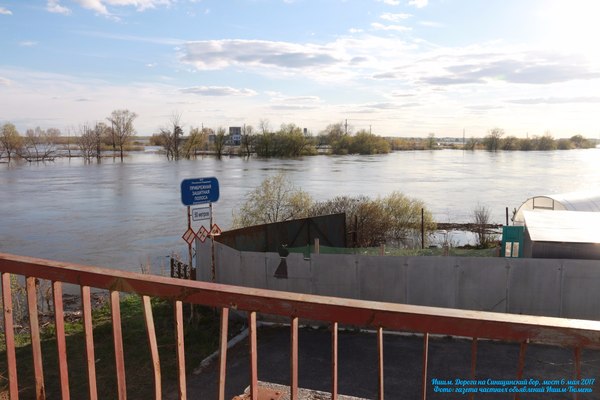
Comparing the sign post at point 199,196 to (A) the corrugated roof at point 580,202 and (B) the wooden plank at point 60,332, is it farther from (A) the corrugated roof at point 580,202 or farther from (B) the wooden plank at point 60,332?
(A) the corrugated roof at point 580,202

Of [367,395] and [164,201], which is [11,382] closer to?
[367,395]

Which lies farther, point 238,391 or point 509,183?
point 509,183

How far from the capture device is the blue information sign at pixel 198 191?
12.5 m

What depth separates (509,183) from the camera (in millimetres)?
46125

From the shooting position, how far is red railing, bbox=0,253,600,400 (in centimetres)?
144

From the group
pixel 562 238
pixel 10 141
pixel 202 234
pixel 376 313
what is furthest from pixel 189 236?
pixel 10 141

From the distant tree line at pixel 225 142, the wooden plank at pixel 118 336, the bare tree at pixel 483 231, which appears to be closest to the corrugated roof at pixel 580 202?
the bare tree at pixel 483 231

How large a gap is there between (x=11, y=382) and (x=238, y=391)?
6008mm

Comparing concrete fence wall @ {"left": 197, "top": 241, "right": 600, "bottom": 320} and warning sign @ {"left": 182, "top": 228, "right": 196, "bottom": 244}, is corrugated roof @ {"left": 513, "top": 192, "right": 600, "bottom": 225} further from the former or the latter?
warning sign @ {"left": 182, "top": 228, "right": 196, "bottom": 244}

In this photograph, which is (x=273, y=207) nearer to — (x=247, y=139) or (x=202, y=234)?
(x=202, y=234)

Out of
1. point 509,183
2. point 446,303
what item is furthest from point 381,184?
point 446,303

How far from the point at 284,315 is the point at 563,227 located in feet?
50.0

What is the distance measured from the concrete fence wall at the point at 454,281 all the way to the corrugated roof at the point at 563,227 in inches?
89.2

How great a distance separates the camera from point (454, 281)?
11.2m
